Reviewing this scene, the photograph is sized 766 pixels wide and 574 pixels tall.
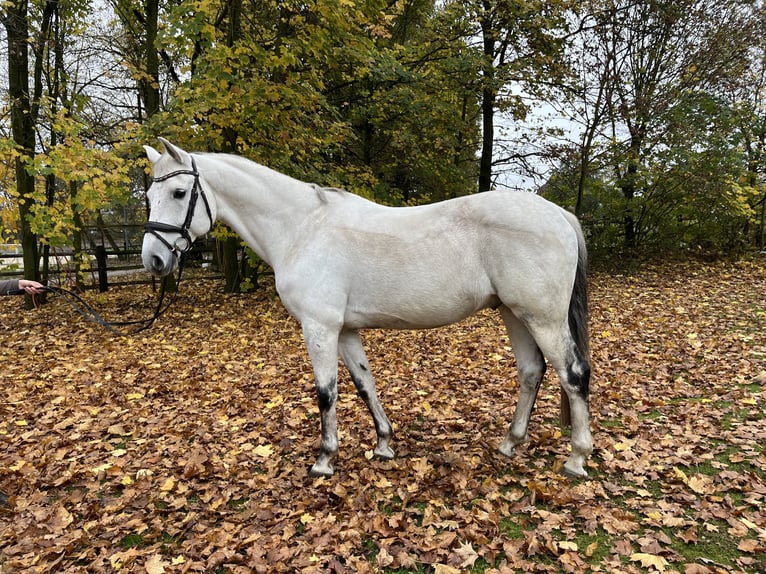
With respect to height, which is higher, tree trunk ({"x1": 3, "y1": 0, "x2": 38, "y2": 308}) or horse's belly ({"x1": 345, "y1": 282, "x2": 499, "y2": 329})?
tree trunk ({"x1": 3, "y1": 0, "x2": 38, "y2": 308})

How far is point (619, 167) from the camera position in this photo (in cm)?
1218

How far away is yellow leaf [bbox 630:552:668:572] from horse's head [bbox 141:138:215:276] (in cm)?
338

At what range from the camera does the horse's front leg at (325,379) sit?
3.32 metres

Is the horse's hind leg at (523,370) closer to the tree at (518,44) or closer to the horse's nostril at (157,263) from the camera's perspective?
the horse's nostril at (157,263)

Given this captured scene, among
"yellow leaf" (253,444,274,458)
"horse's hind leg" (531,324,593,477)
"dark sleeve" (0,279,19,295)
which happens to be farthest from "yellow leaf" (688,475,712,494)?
"dark sleeve" (0,279,19,295)

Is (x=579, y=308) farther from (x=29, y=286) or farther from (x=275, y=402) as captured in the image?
(x=29, y=286)

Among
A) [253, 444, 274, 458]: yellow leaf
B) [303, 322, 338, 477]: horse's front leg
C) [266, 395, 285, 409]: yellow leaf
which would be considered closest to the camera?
[303, 322, 338, 477]: horse's front leg

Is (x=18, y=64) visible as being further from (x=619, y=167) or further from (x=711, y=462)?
(x=619, y=167)

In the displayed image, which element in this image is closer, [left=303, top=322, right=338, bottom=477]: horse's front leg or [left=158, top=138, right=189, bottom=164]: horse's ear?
[left=158, top=138, right=189, bottom=164]: horse's ear

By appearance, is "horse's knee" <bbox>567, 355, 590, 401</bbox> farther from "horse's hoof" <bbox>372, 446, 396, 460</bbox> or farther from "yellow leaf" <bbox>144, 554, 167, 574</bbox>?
"yellow leaf" <bbox>144, 554, 167, 574</bbox>

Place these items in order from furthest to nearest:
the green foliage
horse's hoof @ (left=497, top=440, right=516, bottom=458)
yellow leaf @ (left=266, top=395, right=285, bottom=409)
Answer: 1. the green foliage
2. yellow leaf @ (left=266, top=395, right=285, bottom=409)
3. horse's hoof @ (left=497, top=440, right=516, bottom=458)

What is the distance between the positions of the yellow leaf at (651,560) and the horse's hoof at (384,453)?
1871 millimetres

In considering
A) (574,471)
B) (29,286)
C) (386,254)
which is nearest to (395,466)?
(574,471)

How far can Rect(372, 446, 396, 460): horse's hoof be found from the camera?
3.83 meters
